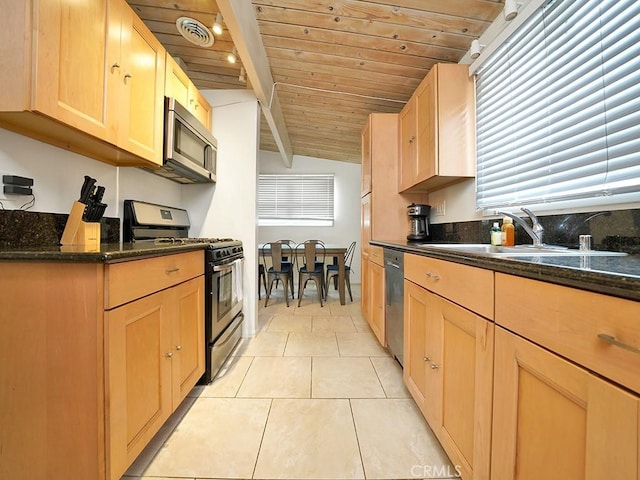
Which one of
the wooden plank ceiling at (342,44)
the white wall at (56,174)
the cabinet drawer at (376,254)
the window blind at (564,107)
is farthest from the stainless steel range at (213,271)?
the window blind at (564,107)

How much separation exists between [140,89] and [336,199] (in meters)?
3.94

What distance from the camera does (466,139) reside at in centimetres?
192

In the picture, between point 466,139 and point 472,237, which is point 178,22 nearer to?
point 466,139

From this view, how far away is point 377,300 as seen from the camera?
2.36 meters

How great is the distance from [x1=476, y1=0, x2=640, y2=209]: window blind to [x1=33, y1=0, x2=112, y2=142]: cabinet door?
2083 millimetres

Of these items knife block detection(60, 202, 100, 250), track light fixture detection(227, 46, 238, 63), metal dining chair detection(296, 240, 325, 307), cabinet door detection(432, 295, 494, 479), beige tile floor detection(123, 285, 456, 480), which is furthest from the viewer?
metal dining chair detection(296, 240, 325, 307)

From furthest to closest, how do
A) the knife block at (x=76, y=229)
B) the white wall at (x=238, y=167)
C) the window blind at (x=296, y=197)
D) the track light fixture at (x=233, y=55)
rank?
the window blind at (x=296, y=197) → the white wall at (x=238, y=167) → the track light fixture at (x=233, y=55) → the knife block at (x=76, y=229)

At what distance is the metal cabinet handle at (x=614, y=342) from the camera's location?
466 mm

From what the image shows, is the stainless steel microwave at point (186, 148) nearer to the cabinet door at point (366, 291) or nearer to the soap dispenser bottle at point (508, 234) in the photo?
the cabinet door at point (366, 291)

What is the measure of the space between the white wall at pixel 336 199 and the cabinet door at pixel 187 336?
11.8ft

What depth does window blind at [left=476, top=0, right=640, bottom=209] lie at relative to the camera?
1018mm

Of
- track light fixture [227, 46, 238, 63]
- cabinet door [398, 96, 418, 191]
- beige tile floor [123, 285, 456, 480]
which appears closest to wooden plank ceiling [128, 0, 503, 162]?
track light fixture [227, 46, 238, 63]

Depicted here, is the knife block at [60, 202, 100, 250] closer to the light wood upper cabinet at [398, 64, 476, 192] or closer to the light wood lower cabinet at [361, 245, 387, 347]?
the light wood lower cabinet at [361, 245, 387, 347]

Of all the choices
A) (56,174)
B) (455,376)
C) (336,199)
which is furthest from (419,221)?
(336,199)
